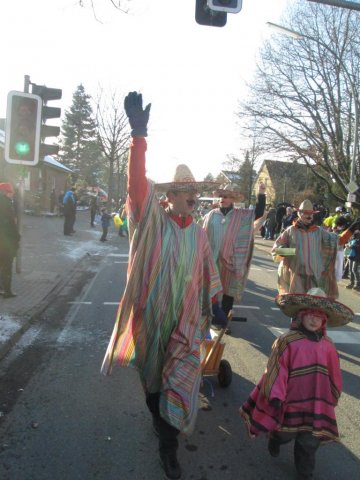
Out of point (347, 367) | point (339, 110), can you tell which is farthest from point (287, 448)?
point (339, 110)

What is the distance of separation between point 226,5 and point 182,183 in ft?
12.9

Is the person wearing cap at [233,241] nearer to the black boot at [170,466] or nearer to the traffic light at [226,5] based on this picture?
the traffic light at [226,5]

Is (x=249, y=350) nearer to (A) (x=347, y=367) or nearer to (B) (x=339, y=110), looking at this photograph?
(A) (x=347, y=367)

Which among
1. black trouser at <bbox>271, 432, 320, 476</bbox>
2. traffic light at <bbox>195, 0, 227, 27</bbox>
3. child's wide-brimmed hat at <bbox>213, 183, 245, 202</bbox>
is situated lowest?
black trouser at <bbox>271, 432, 320, 476</bbox>

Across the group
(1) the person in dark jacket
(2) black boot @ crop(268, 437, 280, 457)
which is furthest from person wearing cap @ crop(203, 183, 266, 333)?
(1) the person in dark jacket

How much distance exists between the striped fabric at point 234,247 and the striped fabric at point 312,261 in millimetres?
624

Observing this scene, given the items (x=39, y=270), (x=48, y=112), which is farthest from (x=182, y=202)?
(x=39, y=270)

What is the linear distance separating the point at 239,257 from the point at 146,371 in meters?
3.04

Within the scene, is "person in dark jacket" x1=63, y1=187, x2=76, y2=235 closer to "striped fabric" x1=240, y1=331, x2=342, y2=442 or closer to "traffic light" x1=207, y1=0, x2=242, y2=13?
"traffic light" x1=207, y1=0, x2=242, y2=13

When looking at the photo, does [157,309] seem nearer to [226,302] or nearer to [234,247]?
[234,247]

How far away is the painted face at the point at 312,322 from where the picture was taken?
3008 mm

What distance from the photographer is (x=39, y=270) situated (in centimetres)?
1053

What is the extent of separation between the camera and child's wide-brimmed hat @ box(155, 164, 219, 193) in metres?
3.09

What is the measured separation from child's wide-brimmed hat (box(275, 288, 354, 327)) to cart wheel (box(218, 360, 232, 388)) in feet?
4.45
